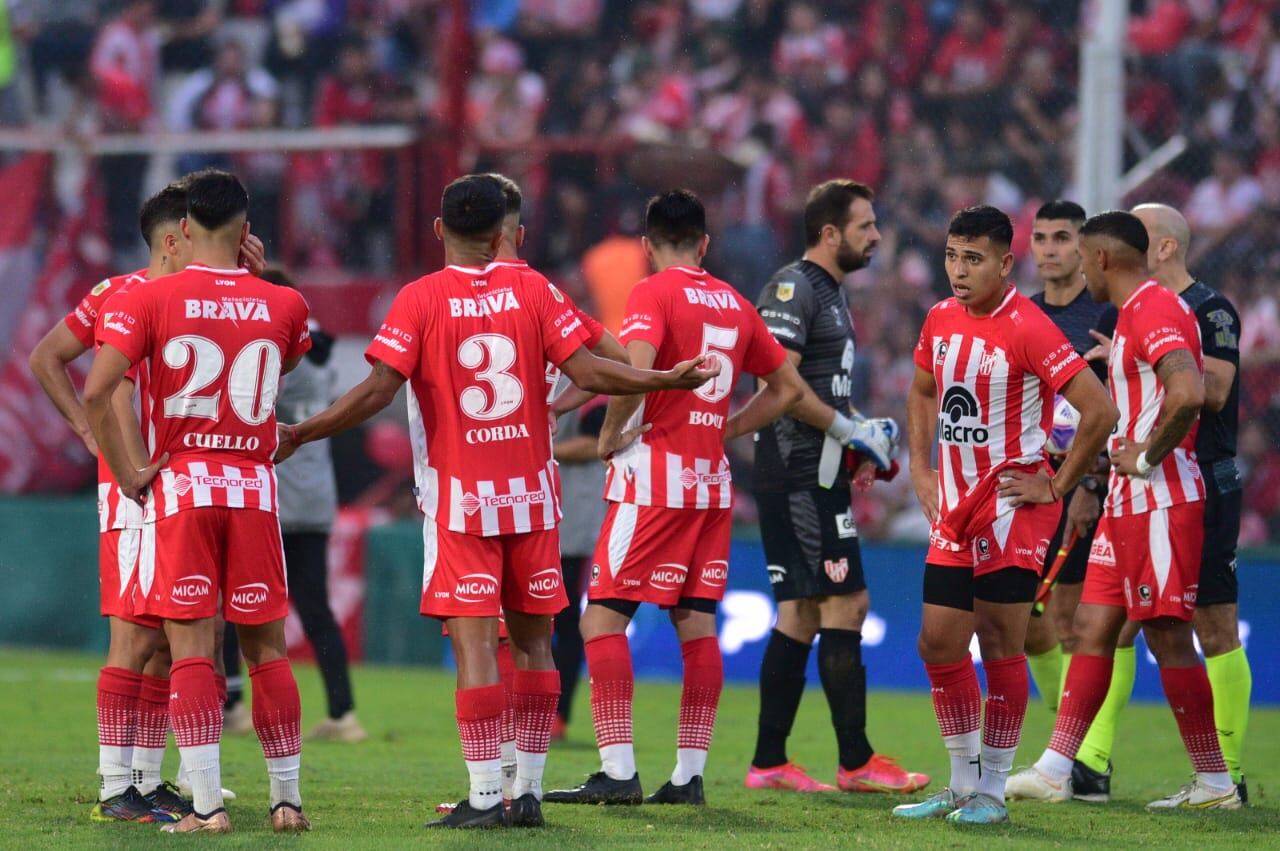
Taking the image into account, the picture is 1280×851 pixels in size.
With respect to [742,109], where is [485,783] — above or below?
below

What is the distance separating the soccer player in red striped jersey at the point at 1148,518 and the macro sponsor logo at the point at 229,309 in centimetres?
334

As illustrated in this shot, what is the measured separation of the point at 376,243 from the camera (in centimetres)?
1606

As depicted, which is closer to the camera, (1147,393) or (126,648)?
(126,648)

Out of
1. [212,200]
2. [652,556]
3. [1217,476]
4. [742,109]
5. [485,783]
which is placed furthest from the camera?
[742,109]

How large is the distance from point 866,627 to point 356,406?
7.10 metres

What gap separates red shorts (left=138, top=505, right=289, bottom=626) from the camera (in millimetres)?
5809

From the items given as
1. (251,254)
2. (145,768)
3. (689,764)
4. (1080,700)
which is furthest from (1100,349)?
(145,768)

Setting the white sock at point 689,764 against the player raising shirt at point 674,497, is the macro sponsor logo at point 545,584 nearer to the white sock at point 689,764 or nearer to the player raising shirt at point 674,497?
the player raising shirt at point 674,497

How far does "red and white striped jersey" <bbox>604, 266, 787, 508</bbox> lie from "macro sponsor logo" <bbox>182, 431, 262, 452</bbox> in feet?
5.49

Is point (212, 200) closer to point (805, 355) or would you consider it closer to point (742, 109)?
point (805, 355)

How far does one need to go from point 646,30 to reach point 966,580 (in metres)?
11.8

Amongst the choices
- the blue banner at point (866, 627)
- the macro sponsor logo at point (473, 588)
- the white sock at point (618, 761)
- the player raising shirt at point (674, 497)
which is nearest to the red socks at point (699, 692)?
the player raising shirt at point (674, 497)

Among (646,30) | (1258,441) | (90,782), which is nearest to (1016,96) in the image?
(1258,441)

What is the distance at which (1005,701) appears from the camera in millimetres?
6461
